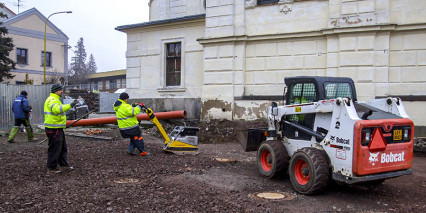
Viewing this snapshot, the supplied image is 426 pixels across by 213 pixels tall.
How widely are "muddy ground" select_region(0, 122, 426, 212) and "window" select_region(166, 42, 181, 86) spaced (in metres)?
7.59

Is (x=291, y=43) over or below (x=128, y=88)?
over

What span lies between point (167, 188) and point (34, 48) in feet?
133

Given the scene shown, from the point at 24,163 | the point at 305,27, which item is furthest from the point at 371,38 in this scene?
the point at 24,163

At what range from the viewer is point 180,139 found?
9.50 metres

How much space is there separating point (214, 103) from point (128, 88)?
5.63 meters

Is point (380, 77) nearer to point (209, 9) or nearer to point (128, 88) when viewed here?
point (209, 9)

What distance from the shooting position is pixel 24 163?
833 centimetres

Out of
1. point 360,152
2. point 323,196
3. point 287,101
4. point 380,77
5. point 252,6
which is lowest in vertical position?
point 323,196

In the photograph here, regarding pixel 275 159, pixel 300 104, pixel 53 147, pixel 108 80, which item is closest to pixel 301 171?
pixel 275 159

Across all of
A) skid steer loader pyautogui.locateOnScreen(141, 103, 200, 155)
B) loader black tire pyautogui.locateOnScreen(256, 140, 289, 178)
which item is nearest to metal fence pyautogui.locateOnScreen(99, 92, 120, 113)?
skid steer loader pyautogui.locateOnScreen(141, 103, 200, 155)

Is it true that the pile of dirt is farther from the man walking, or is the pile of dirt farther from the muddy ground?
the man walking

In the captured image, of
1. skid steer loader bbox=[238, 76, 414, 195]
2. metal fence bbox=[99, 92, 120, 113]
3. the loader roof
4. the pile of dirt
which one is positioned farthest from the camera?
metal fence bbox=[99, 92, 120, 113]

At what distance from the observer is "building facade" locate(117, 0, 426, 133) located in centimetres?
1176

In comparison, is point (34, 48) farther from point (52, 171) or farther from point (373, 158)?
point (373, 158)
